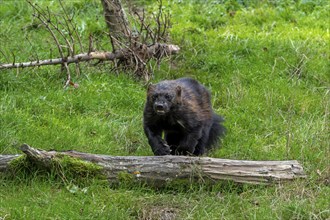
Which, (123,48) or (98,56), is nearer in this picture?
(98,56)

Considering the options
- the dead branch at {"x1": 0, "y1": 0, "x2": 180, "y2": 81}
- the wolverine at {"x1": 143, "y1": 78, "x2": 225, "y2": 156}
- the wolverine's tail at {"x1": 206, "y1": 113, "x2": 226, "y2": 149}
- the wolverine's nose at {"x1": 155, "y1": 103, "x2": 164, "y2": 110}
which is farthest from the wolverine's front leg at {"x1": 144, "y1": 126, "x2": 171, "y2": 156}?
the dead branch at {"x1": 0, "y1": 0, "x2": 180, "y2": 81}

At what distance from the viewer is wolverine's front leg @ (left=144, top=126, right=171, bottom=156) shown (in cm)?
682

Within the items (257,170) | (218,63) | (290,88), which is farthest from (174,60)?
(257,170)

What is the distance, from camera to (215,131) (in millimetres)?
7453

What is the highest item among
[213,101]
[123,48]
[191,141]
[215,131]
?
[123,48]

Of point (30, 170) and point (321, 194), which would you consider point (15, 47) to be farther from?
point (321, 194)

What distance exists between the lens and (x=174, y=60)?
32.9ft

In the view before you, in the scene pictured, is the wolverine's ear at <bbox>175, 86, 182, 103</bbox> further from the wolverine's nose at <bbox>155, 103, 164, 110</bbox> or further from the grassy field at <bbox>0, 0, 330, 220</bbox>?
the grassy field at <bbox>0, 0, 330, 220</bbox>

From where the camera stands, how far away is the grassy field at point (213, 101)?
5.83 m

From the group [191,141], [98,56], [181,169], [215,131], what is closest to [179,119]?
[191,141]

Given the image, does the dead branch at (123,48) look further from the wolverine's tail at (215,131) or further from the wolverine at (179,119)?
the wolverine at (179,119)

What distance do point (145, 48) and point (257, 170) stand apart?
3.69 meters

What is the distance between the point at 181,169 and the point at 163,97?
3.09ft

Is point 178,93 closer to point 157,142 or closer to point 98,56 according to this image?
point 157,142
